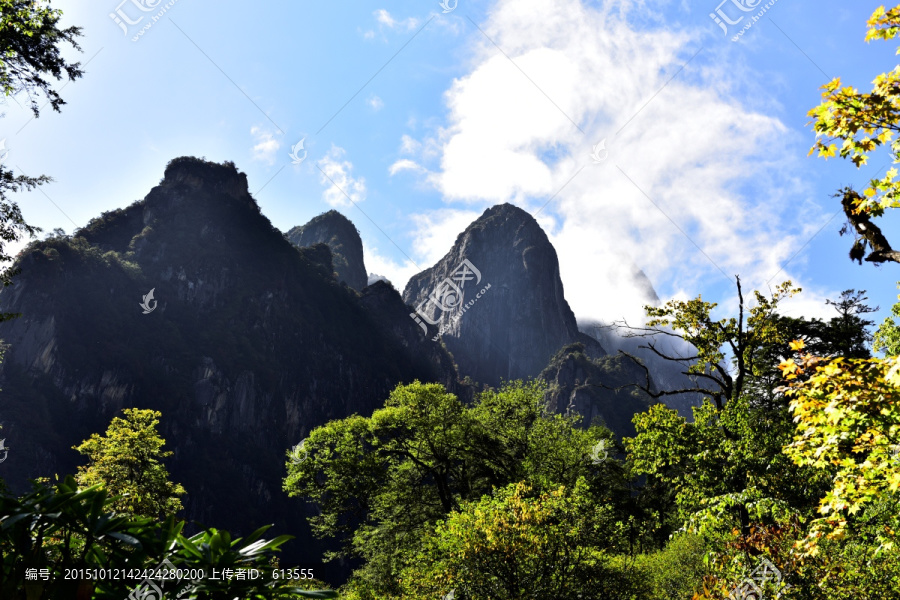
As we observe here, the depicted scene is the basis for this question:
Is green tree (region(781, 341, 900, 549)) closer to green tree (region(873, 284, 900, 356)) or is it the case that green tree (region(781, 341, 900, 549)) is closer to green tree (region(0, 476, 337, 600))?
green tree (region(0, 476, 337, 600))

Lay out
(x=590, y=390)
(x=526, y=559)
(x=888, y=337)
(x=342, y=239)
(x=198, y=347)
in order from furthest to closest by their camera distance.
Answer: (x=342, y=239)
(x=590, y=390)
(x=198, y=347)
(x=888, y=337)
(x=526, y=559)

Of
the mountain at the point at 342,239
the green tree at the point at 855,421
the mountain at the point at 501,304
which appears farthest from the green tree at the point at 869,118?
the mountain at the point at 342,239

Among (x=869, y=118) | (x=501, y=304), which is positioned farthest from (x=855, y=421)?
(x=501, y=304)

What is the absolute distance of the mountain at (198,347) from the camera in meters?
82.1

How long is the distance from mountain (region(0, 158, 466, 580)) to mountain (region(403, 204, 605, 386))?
133ft

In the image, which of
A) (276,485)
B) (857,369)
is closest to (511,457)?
(857,369)

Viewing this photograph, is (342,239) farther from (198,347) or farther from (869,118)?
(869,118)

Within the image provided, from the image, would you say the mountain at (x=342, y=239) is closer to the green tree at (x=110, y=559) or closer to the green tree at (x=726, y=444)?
the green tree at (x=726, y=444)

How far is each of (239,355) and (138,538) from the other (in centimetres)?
11290

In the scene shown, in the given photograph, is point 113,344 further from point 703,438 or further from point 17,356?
point 703,438

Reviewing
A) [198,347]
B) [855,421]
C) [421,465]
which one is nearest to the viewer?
[855,421]

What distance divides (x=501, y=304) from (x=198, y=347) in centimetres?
10895

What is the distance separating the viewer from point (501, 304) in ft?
600

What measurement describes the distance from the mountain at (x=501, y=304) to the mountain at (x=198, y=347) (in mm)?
40517
